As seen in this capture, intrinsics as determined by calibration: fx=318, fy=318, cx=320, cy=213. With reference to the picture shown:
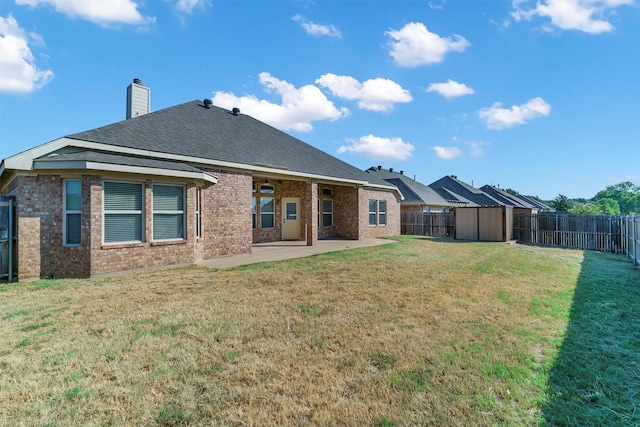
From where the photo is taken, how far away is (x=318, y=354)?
3.84m

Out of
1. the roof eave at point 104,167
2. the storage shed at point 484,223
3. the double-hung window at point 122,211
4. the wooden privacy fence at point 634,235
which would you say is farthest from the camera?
the storage shed at point 484,223

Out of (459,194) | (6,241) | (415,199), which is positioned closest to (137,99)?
(6,241)

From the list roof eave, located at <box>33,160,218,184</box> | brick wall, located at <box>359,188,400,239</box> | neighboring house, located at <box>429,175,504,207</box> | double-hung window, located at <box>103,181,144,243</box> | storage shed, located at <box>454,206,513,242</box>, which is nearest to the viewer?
roof eave, located at <box>33,160,218,184</box>

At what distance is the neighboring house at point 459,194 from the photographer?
119ft

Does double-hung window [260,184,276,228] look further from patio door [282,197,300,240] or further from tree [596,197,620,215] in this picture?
tree [596,197,620,215]

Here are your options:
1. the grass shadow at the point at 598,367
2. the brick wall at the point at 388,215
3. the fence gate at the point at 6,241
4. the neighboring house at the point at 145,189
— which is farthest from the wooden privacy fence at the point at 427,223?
the fence gate at the point at 6,241

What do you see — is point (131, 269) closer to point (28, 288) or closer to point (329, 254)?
point (28, 288)

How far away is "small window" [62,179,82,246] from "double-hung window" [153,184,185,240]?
5.75 feet

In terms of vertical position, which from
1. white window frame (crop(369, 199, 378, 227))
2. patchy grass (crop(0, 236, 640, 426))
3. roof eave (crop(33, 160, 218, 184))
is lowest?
patchy grass (crop(0, 236, 640, 426))

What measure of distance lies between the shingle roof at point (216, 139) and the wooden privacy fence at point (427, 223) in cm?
663

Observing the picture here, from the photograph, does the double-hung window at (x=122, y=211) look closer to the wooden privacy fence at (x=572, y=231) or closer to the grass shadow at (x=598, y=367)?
the grass shadow at (x=598, y=367)

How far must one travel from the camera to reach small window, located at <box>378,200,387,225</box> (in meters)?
21.6

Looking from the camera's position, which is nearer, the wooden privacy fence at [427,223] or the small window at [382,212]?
the small window at [382,212]

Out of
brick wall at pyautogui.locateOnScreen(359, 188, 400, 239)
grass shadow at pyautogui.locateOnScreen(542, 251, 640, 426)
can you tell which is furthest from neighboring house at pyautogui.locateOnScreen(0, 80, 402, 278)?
grass shadow at pyautogui.locateOnScreen(542, 251, 640, 426)
